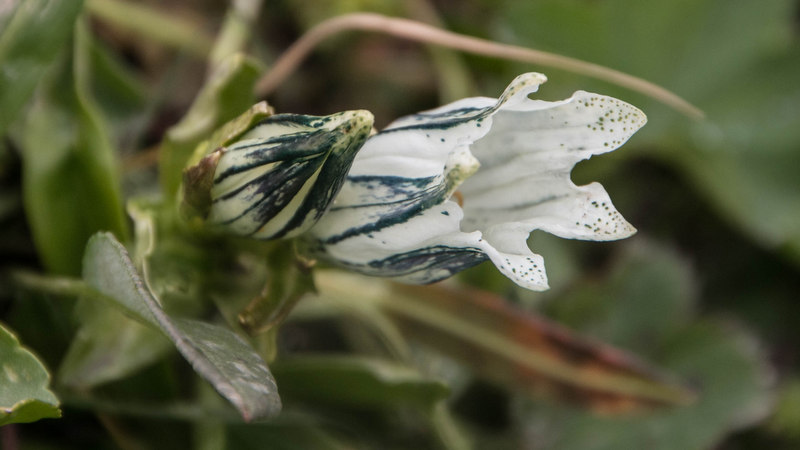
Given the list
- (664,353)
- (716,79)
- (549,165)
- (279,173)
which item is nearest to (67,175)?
(279,173)

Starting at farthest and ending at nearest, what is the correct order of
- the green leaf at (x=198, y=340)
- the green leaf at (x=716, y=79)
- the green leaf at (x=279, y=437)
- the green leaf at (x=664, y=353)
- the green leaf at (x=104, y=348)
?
1. the green leaf at (x=716, y=79)
2. the green leaf at (x=664, y=353)
3. the green leaf at (x=279, y=437)
4. the green leaf at (x=104, y=348)
5. the green leaf at (x=198, y=340)

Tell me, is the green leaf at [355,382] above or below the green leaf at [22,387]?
above

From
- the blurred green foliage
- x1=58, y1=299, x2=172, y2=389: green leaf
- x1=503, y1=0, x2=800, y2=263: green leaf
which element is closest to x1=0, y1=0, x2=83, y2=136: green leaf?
the blurred green foliage

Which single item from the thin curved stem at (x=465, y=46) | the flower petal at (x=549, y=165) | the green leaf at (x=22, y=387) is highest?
the thin curved stem at (x=465, y=46)

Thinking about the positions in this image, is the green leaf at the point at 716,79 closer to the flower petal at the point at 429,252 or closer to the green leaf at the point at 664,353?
the green leaf at the point at 664,353

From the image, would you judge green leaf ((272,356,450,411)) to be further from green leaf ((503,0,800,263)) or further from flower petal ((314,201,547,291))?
green leaf ((503,0,800,263))

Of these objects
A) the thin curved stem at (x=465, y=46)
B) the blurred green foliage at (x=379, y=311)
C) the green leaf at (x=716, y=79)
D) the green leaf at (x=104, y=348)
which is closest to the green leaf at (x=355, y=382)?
the blurred green foliage at (x=379, y=311)
